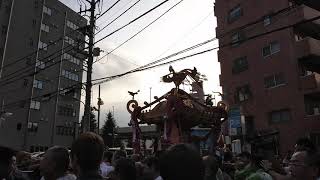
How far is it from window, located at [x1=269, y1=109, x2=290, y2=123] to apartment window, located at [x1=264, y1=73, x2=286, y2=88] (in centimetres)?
199

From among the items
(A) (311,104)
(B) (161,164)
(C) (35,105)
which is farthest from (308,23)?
(C) (35,105)

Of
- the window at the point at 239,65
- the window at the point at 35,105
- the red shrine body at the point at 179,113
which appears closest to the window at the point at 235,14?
the window at the point at 239,65

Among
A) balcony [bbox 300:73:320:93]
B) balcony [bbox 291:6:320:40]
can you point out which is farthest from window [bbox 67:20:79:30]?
balcony [bbox 300:73:320:93]

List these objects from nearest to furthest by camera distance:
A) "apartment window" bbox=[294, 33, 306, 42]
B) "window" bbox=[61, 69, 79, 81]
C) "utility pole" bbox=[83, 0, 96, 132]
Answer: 1. "utility pole" bbox=[83, 0, 96, 132]
2. "apartment window" bbox=[294, 33, 306, 42]
3. "window" bbox=[61, 69, 79, 81]

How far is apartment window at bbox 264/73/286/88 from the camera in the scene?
89.6ft

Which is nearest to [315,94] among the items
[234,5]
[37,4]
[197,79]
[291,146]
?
[291,146]

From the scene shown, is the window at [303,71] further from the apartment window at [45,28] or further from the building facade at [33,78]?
the apartment window at [45,28]

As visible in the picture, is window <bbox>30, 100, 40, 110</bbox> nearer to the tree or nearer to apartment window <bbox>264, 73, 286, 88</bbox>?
the tree

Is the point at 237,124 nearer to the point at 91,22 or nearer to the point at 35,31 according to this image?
the point at 91,22

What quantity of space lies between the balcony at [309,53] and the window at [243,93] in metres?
5.21

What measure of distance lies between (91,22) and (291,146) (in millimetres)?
15559

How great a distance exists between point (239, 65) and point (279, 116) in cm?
626

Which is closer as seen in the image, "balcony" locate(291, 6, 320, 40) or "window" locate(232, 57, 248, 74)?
"balcony" locate(291, 6, 320, 40)

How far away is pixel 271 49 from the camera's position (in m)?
28.6
